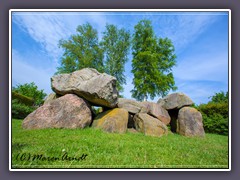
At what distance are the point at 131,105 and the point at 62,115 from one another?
9.73 feet

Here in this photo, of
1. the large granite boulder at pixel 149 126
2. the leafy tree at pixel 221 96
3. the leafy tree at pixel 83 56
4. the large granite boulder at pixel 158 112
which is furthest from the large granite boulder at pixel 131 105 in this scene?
the leafy tree at pixel 83 56

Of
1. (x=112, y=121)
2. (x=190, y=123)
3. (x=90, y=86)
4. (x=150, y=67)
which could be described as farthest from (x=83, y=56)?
(x=190, y=123)

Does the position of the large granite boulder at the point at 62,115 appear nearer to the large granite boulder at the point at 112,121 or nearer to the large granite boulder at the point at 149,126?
the large granite boulder at the point at 112,121

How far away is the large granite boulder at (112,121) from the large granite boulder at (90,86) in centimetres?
33

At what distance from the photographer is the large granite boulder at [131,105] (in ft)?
25.1

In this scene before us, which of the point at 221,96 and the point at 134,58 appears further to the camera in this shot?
the point at 134,58

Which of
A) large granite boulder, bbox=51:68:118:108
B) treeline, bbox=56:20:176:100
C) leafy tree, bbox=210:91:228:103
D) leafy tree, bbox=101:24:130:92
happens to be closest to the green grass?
leafy tree, bbox=210:91:228:103

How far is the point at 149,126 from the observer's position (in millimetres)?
6672

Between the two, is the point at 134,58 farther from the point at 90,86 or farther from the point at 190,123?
the point at 190,123

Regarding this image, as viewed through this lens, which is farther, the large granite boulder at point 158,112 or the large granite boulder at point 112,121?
the large granite boulder at point 158,112

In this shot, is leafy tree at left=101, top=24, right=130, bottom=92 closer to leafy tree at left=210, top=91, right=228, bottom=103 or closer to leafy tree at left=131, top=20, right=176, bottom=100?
leafy tree at left=131, top=20, right=176, bottom=100

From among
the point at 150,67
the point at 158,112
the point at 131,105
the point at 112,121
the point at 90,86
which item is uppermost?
the point at 150,67

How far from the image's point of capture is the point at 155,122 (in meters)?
6.86

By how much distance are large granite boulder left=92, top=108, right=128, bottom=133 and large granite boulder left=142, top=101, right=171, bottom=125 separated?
145cm
